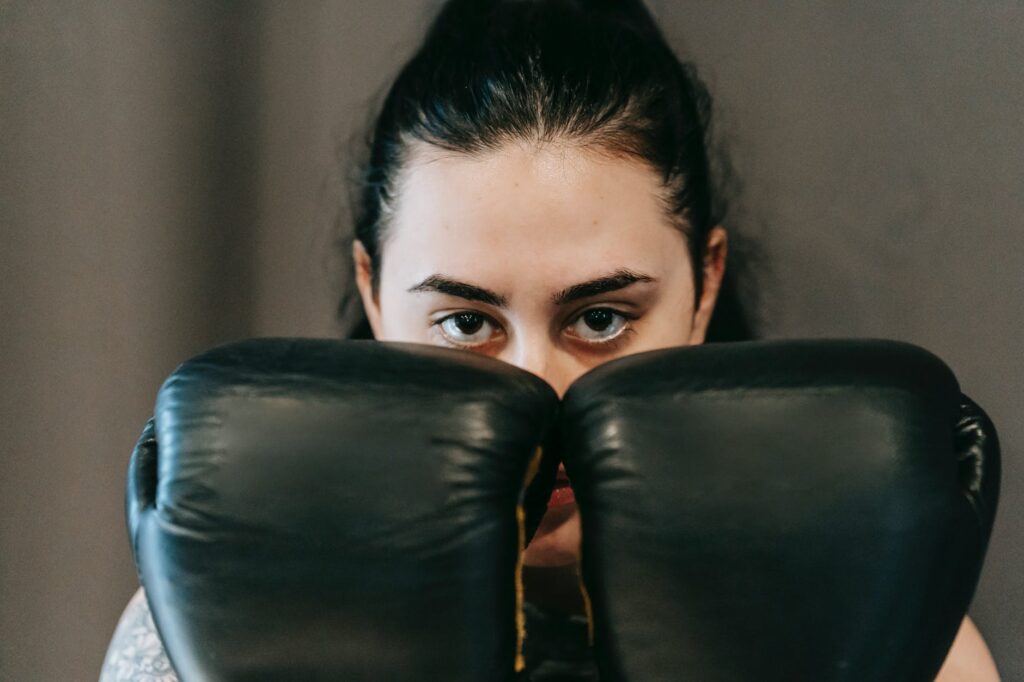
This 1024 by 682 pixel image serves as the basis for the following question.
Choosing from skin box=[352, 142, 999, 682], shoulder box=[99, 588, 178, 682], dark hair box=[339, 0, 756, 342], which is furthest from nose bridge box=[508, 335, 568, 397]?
shoulder box=[99, 588, 178, 682]

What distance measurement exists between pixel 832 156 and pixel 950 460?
0.68 m

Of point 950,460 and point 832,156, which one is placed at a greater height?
point 832,156

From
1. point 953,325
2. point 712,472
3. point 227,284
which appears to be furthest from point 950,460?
point 227,284

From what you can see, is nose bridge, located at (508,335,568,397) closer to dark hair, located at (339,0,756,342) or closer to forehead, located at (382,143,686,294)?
forehead, located at (382,143,686,294)

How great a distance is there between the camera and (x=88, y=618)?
1.13 metres

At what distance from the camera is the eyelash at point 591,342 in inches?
32.5

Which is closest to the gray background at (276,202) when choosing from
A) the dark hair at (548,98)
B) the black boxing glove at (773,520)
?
the dark hair at (548,98)

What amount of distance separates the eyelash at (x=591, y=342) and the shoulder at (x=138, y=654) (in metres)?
0.40

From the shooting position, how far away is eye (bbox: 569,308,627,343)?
83 cm

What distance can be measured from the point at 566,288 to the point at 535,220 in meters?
0.07

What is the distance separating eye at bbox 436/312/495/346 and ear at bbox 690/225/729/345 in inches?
10.1

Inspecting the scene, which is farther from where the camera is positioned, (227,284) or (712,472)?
(227,284)

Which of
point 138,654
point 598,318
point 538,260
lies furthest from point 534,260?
point 138,654

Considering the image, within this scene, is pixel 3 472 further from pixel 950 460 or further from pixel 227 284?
pixel 950 460
